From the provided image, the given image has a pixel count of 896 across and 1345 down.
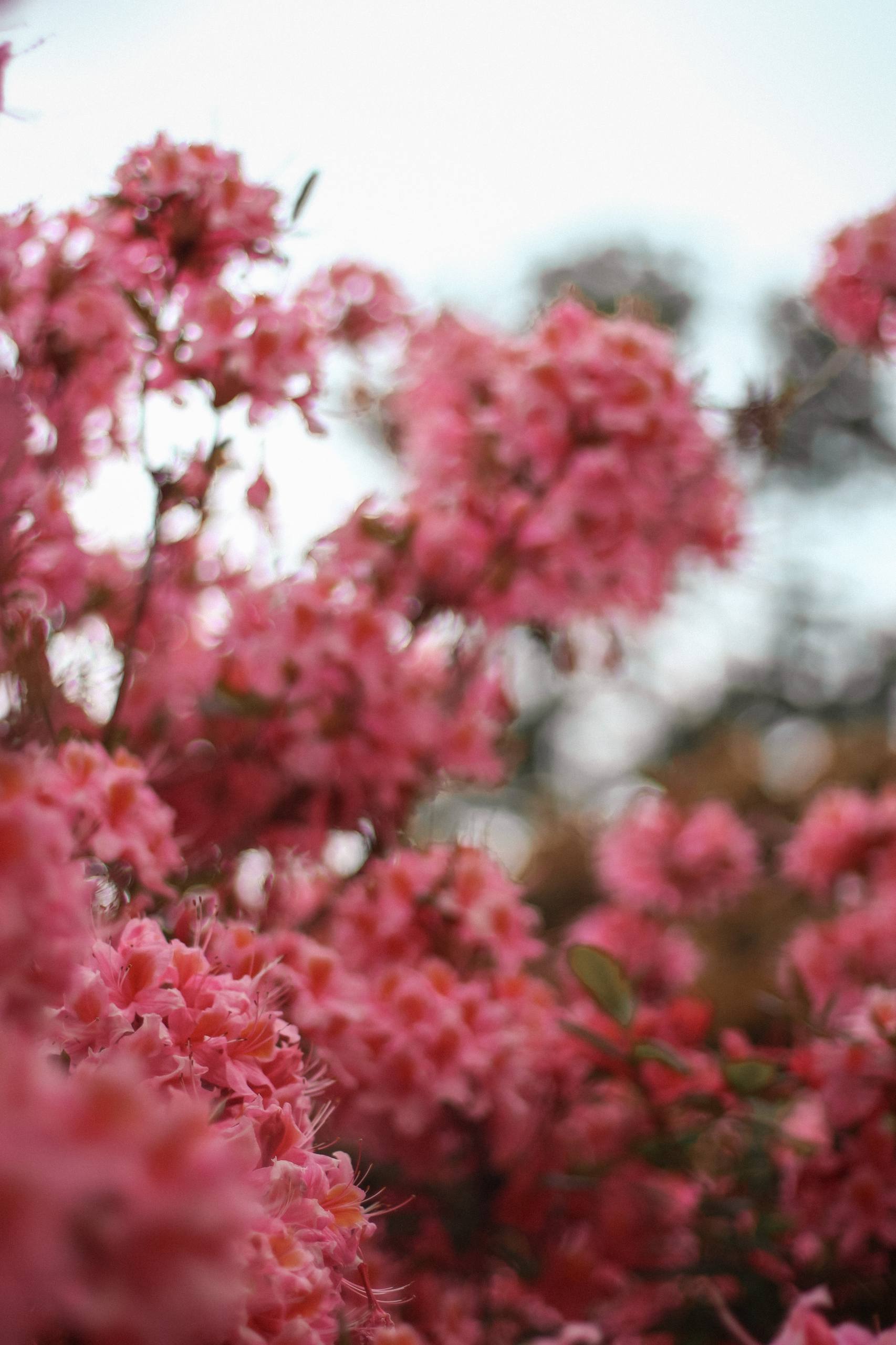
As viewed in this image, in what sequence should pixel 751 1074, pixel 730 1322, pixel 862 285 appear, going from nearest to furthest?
pixel 730 1322, pixel 751 1074, pixel 862 285

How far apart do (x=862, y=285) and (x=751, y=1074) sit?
33.8 inches

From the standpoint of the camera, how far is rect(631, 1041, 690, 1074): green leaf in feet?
2.70

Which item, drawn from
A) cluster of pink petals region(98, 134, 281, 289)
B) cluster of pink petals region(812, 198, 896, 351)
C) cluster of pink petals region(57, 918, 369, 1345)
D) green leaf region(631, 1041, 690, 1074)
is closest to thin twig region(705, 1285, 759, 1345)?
green leaf region(631, 1041, 690, 1074)

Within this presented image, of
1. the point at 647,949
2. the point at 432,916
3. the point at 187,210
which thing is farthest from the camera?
A: the point at 647,949

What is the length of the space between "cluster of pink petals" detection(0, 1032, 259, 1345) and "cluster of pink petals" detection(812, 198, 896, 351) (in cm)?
118

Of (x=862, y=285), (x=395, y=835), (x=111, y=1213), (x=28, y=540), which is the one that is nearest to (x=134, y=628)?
(x=28, y=540)

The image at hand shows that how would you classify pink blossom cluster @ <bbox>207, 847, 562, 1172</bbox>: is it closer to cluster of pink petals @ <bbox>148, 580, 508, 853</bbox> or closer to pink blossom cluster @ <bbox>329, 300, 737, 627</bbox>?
cluster of pink petals @ <bbox>148, 580, 508, 853</bbox>

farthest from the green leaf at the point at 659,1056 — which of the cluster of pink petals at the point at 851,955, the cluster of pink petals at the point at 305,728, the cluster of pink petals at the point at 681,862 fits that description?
the cluster of pink petals at the point at 681,862

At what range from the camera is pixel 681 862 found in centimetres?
154

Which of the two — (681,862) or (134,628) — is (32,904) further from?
(681,862)

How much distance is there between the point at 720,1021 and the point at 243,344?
1.62 m

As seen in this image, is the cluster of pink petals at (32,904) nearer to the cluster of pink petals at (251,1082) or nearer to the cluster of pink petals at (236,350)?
the cluster of pink petals at (251,1082)

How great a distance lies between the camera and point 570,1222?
104 cm

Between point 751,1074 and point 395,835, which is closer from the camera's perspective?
point 751,1074
